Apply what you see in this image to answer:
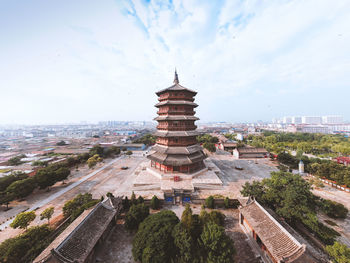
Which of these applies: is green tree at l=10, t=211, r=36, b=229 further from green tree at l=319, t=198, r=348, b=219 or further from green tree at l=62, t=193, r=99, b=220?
green tree at l=319, t=198, r=348, b=219

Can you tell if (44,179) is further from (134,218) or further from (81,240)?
(134,218)

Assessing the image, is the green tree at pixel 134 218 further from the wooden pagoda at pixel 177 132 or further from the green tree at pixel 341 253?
the green tree at pixel 341 253

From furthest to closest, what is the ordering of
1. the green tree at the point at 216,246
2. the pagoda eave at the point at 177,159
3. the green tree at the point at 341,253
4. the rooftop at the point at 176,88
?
the rooftop at the point at 176,88, the pagoda eave at the point at 177,159, the green tree at the point at 216,246, the green tree at the point at 341,253

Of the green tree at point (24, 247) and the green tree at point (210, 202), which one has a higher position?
the green tree at point (24, 247)

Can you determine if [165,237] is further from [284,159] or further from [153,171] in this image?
[284,159]

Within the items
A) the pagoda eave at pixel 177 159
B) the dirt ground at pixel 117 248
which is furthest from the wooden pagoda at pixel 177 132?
the dirt ground at pixel 117 248

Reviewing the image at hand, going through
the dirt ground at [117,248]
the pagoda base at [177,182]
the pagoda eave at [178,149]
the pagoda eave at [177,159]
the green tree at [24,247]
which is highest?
the pagoda eave at [178,149]

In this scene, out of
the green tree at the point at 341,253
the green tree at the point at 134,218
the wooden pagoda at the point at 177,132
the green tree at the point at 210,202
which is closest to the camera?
the green tree at the point at 341,253
